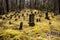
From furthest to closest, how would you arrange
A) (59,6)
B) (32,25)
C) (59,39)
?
Answer: 1. (59,6)
2. (32,25)
3. (59,39)

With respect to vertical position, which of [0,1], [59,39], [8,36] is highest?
[0,1]

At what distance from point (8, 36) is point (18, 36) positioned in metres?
0.59

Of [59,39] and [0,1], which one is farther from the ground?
[0,1]

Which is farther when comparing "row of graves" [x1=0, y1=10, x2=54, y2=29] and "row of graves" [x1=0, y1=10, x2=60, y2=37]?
"row of graves" [x1=0, y1=10, x2=54, y2=29]

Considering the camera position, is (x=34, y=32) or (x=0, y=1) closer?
(x=34, y=32)

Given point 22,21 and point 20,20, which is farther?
point 20,20

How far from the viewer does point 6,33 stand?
30.3 ft

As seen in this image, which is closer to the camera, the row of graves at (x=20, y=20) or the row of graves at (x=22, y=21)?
the row of graves at (x=22, y=21)

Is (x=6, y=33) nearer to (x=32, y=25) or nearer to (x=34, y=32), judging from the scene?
(x=34, y=32)

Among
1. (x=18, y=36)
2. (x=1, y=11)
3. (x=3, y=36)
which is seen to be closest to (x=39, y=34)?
(x=18, y=36)

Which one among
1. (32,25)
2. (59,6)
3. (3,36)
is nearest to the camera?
(3,36)

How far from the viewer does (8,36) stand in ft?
29.1

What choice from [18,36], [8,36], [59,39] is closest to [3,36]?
[8,36]

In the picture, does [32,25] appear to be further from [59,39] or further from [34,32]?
[59,39]
